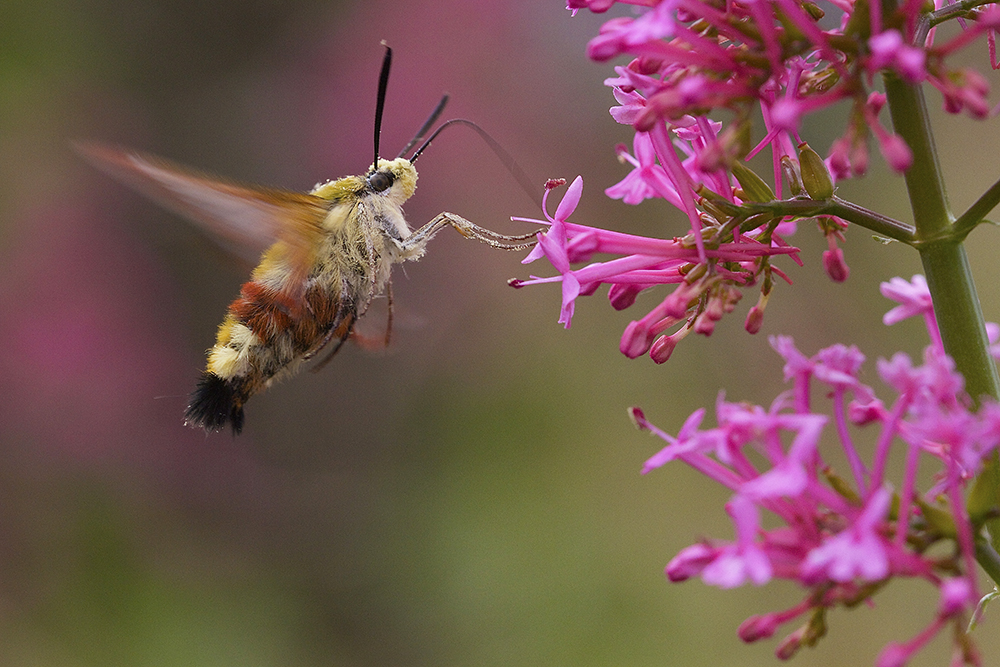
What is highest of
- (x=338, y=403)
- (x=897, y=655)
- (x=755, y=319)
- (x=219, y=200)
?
(x=219, y=200)

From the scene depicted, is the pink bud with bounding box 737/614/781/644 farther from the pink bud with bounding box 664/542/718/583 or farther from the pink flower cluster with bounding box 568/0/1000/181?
the pink flower cluster with bounding box 568/0/1000/181

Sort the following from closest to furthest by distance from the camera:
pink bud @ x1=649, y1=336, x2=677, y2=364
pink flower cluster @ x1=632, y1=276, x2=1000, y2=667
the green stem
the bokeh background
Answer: pink flower cluster @ x1=632, y1=276, x2=1000, y2=667, the green stem, pink bud @ x1=649, y1=336, x2=677, y2=364, the bokeh background

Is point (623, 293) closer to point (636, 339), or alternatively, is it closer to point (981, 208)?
point (636, 339)

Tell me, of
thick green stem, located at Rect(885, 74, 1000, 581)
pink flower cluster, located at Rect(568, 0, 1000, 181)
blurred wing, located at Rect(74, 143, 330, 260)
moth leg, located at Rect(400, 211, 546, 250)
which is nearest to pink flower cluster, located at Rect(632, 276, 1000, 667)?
thick green stem, located at Rect(885, 74, 1000, 581)

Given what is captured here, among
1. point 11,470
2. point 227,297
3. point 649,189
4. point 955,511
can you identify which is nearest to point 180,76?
point 227,297

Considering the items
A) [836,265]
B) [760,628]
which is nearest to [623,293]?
[836,265]

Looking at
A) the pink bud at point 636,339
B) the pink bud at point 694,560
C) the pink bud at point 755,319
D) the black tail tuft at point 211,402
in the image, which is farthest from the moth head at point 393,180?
the pink bud at point 694,560

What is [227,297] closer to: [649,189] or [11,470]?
[11,470]
